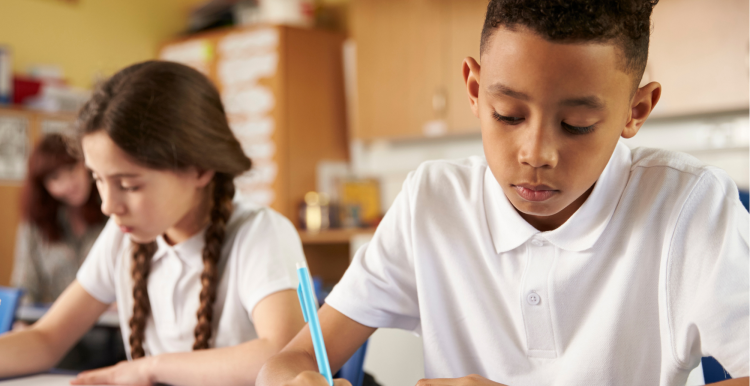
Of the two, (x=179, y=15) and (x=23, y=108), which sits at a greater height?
(x=179, y=15)

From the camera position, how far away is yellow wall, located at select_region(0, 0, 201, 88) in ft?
12.1

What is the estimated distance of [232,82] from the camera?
3795 millimetres

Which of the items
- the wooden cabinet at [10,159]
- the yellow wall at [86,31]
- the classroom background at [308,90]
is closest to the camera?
the classroom background at [308,90]

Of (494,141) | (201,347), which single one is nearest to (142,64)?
(201,347)

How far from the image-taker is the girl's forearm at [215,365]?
2.98 feet

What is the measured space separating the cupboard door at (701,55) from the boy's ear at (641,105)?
1883 millimetres

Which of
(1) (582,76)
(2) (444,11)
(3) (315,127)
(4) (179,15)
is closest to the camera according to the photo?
(1) (582,76)

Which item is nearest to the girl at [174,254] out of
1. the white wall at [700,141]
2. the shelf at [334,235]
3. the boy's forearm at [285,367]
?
the boy's forearm at [285,367]

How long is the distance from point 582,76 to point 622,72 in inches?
2.3

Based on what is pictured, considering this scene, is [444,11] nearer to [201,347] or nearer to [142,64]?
[142,64]

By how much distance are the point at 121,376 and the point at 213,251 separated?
25cm

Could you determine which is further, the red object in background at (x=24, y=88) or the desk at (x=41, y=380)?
the red object in background at (x=24, y=88)

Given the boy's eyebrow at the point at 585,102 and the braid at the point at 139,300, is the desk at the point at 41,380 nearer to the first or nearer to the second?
the braid at the point at 139,300

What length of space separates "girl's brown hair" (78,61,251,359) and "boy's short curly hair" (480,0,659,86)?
617 mm
